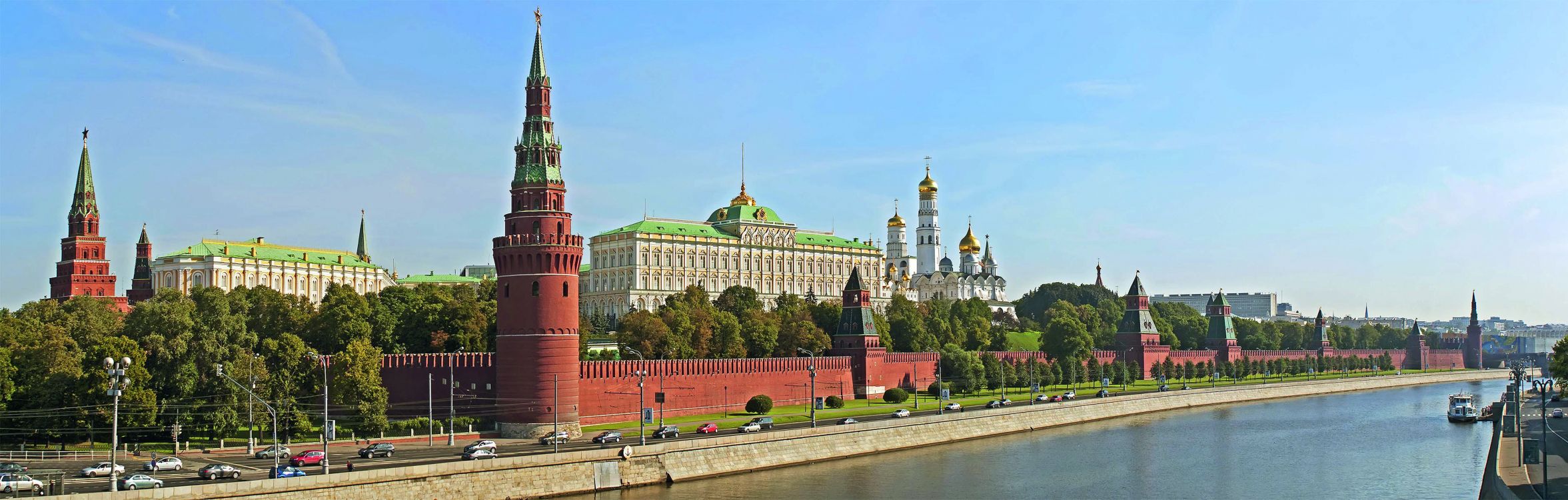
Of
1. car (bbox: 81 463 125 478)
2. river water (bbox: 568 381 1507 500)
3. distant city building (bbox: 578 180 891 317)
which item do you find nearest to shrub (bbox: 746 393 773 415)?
river water (bbox: 568 381 1507 500)

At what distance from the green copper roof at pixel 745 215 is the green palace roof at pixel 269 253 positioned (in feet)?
147

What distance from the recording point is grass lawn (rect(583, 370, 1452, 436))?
248 feet

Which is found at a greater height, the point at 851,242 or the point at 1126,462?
the point at 851,242

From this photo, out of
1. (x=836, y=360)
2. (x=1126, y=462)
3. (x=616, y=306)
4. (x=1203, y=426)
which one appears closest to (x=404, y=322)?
(x=836, y=360)

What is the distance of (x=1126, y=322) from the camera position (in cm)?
14275

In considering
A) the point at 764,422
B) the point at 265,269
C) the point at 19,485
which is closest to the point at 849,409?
the point at 764,422

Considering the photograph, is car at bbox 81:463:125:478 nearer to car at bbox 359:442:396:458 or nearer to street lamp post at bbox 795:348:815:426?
car at bbox 359:442:396:458

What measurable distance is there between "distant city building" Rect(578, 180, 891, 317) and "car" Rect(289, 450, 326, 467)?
100 metres

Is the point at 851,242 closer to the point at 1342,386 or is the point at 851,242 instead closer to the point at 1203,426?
the point at 1342,386

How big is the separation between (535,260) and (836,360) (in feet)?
117

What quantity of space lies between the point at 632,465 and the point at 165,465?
1770 cm

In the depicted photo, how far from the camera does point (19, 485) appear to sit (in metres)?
48.8

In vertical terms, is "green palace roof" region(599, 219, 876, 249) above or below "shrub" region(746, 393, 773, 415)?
above

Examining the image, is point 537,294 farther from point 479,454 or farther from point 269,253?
point 269,253
